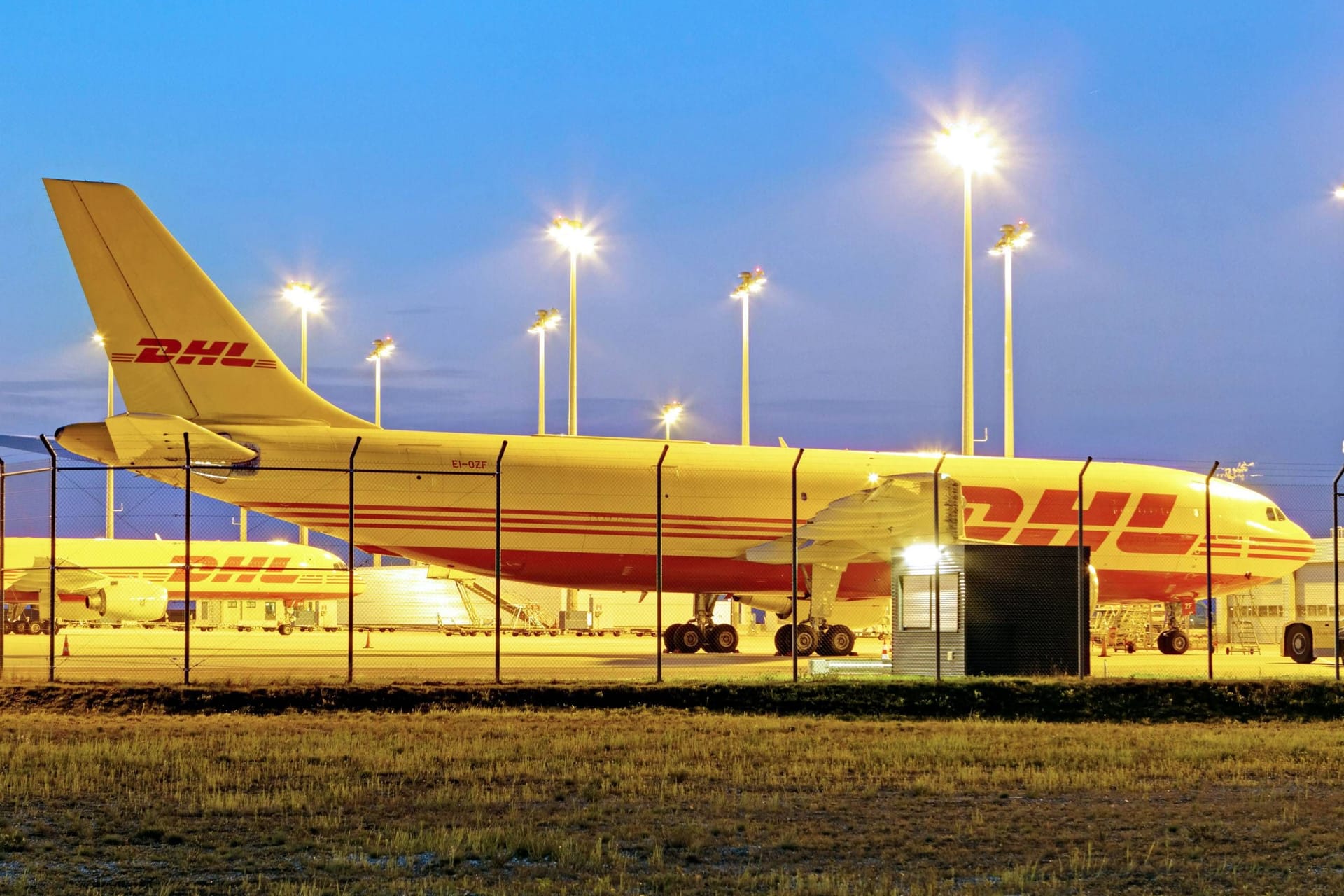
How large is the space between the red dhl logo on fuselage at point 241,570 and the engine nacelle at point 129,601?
5379mm

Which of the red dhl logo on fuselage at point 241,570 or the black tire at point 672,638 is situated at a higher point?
the red dhl logo on fuselage at point 241,570

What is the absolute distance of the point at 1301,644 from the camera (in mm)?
29469

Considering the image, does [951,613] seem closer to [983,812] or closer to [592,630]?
[983,812]

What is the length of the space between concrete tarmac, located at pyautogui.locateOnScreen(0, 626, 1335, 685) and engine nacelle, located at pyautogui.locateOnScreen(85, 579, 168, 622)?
19.9 ft

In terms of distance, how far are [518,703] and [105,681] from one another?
16.9 feet

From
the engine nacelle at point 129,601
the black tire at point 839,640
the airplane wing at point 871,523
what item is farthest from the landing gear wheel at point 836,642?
the engine nacelle at point 129,601

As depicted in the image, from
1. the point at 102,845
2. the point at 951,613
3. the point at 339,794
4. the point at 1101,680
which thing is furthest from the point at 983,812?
Result: the point at 951,613

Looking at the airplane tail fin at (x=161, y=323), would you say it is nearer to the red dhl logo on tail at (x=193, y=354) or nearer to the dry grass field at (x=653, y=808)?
the red dhl logo on tail at (x=193, y=354)

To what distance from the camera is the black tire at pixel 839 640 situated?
2989 cm

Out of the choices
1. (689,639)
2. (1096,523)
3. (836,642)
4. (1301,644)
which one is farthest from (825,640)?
(1301,644)

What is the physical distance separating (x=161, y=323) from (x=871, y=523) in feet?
44.5

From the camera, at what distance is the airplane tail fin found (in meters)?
24.6

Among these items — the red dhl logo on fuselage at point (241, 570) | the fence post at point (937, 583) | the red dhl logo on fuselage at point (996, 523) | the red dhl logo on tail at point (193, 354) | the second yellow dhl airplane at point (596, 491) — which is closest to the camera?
the fence post at point (937, 583)

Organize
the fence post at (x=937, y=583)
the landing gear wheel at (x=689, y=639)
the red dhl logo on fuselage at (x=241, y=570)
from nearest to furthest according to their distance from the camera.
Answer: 1. the fence post at (x=937, y=583)
2. the landing gear wheel at (x=689, y=639)
3. the red dhl logo on fuselage at (x=241, y=570)
